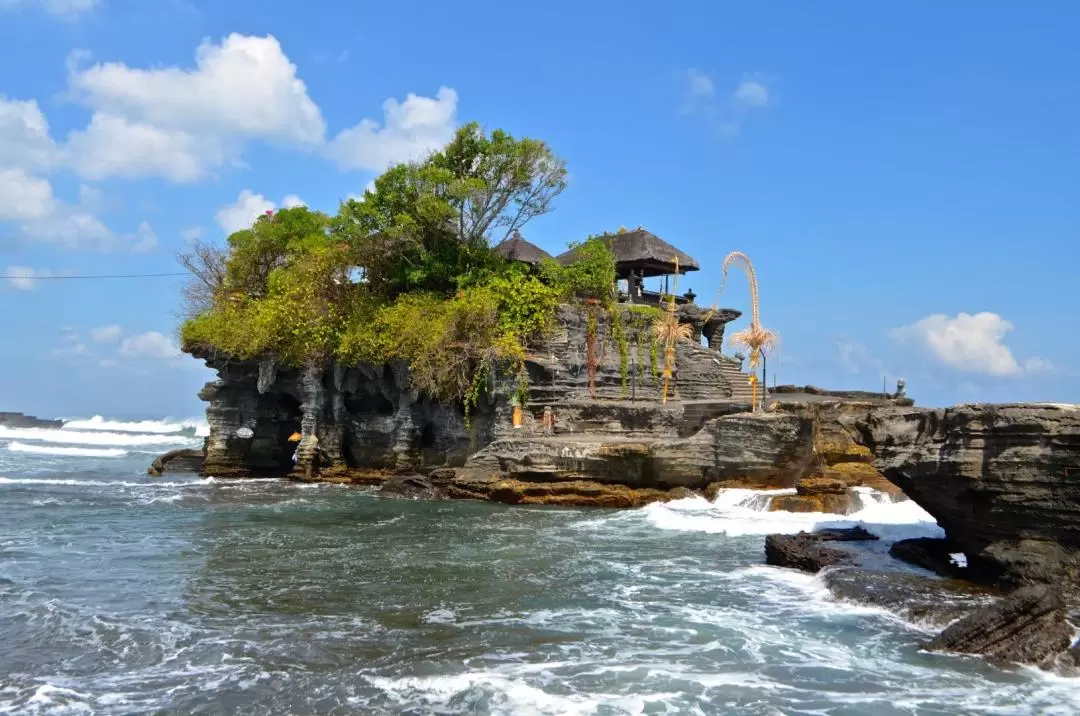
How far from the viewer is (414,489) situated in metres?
22.6

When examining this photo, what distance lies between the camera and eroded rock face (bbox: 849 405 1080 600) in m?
10.0

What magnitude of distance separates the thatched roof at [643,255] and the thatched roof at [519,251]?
2.96ft

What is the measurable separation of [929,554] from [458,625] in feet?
25.6

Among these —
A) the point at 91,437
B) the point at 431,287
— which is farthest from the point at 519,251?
the point at 91,437

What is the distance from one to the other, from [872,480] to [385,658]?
1496 cm

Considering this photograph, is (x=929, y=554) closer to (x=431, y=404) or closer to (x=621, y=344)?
(x=621, y=344)

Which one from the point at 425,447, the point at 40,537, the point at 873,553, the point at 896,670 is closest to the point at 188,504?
the point at 40,537

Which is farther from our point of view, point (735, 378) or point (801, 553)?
point (735, 378)

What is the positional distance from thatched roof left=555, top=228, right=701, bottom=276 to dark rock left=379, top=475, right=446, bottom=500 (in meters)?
11.0

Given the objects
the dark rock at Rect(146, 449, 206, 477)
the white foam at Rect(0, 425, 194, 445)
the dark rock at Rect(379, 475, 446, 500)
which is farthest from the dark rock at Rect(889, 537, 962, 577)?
the white foam at Rect(0, 425, 194, 445)

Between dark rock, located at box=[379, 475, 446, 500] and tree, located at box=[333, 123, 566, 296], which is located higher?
tree, located at box=[333, 123, 566, 296]

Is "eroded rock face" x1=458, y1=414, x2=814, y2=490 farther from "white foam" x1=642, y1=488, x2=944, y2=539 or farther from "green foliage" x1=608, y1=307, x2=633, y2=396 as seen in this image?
"green foliage" x1=608, y1=307, x2=633, y2=396

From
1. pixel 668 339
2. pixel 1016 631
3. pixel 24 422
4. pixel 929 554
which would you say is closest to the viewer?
pixel 1016 631

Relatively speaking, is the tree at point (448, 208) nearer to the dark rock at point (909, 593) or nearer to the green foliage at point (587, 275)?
the green foliage at point (587, 275)
